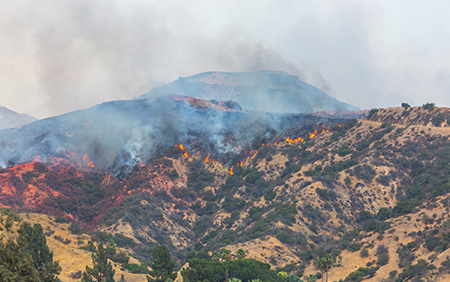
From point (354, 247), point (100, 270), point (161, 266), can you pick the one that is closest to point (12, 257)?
point (100, 270)

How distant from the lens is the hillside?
100312 mm

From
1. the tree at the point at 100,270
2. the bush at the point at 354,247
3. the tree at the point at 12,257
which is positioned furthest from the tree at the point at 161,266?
the tree at the point at 12,257

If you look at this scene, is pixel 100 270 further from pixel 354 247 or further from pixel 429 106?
pixel 429 106

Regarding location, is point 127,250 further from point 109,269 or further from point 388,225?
point 388,225

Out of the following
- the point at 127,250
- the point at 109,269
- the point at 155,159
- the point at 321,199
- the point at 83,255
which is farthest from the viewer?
the point at 155,159

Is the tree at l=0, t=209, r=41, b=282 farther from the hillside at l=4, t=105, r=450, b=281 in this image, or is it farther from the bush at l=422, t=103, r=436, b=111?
the bush at l=422, t=103, r=436, b=111

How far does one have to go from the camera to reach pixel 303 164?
161875mm

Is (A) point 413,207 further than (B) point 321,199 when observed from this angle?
No

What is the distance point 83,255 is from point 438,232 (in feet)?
273

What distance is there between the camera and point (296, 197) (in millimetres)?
138375

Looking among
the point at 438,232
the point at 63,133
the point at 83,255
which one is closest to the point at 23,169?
the point at 63,133

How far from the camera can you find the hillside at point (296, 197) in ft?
329

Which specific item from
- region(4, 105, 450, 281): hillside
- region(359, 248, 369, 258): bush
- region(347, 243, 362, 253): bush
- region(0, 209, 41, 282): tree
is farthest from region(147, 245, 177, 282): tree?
region(0, 209, 41, 282): tree

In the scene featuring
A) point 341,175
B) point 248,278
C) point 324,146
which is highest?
point 324,146
